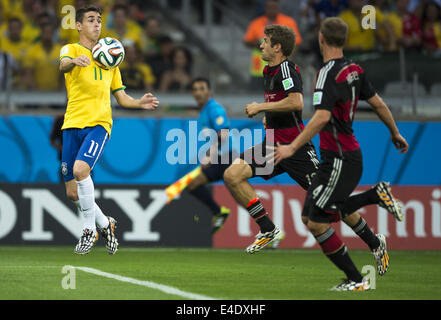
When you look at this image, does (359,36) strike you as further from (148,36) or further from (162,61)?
(148,36)

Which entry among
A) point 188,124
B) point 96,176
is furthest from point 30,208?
point 188,124

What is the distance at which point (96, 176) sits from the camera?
13.9 metres

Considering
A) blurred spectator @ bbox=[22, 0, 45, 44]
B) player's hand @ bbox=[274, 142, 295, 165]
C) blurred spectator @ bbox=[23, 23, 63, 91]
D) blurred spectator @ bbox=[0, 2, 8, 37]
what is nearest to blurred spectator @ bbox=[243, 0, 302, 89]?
blurred spectator @ bbox=[23, 23, 63, 91]

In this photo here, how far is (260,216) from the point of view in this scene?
357 inches

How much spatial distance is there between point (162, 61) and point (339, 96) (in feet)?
26.3

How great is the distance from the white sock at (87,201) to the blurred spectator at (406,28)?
7.97 m

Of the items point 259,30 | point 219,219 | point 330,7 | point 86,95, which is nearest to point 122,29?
point 259,30

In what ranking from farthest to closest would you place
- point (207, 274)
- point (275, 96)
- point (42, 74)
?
point (42, 74)
point (275, 96)
point (207, 274)

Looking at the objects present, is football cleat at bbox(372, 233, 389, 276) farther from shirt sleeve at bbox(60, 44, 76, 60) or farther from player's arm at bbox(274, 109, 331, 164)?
shirt sleeve at bbox(60, 44, 76, 60)

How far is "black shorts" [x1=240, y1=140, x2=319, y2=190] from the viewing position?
8688 mm

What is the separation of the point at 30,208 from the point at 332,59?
6.54m

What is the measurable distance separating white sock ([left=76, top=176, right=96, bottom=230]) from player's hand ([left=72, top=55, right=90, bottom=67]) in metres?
1.17

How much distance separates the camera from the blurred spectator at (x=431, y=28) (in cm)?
1523

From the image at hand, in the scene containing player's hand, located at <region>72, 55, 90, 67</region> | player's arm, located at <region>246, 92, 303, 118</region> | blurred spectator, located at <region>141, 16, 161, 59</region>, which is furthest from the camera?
blurred spectator, located at <region>141, 16, 161, 59</region>
